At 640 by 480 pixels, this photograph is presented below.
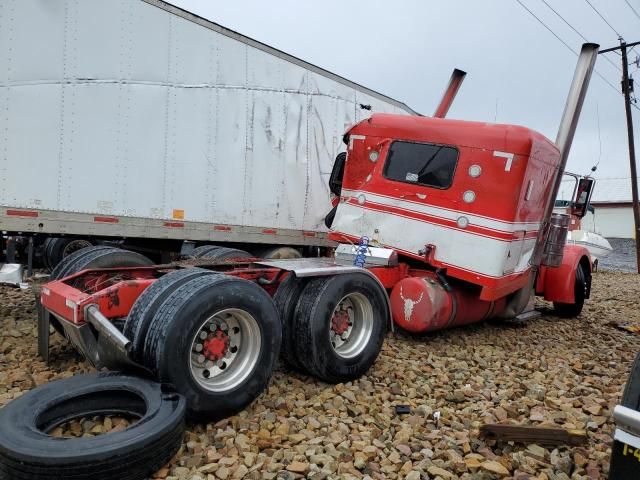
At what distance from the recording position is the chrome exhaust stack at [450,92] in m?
8.43

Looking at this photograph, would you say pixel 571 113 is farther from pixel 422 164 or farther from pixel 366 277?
pixel 366 277

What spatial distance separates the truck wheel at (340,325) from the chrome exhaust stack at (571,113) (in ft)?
10.2

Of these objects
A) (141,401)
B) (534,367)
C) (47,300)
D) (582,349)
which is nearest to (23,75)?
(47,300)

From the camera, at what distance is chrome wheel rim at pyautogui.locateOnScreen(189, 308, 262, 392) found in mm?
3455

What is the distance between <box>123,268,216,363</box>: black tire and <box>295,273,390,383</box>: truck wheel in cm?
106

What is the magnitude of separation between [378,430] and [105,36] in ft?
18.2

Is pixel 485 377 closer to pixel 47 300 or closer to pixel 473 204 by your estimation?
pixel 473 204

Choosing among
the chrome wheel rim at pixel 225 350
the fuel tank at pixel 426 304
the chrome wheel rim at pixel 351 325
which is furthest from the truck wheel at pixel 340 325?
the fuel tank at pixel 426 304

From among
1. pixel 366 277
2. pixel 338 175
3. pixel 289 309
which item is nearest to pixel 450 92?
Result: pixel 338 175

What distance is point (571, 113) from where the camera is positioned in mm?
6523

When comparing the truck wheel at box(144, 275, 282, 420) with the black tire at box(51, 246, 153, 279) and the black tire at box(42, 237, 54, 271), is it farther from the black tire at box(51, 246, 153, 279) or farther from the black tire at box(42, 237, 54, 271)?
the black tire at box(42, 237, 54, 271)

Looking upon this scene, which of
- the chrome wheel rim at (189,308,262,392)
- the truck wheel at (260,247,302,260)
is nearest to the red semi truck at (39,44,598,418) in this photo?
the chrome wheel rim at (189,308,262,392)

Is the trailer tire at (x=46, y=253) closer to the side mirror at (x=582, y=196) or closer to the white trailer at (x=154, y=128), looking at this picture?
the white trailer at (x=154, y=128)

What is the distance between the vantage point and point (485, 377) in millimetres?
4836
